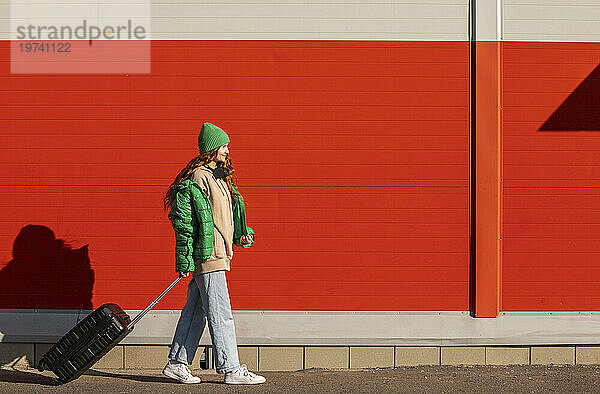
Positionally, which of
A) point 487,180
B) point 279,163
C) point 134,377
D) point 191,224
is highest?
point 279,163

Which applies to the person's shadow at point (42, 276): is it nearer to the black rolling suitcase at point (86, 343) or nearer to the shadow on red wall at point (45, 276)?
the shadow on red wall at point (45, 276)

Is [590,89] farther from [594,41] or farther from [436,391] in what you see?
[436,391]

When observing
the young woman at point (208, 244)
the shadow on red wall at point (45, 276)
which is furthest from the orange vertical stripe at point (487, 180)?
the shadow on red wall at point (45, 276)

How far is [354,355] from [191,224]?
5.94ft

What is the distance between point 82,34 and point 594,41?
156 inches

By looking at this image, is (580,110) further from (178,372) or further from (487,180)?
(178,372)

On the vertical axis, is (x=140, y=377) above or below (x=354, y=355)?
below

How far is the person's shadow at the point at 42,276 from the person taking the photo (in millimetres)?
7551

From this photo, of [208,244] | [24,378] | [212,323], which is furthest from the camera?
[24,378]

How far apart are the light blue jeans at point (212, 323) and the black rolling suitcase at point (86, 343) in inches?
9.2

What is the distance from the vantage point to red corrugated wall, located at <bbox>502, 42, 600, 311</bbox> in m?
7.47

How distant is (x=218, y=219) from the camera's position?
672 cm

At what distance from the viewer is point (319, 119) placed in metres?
7.50

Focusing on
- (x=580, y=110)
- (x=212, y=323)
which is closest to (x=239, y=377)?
(x=212, y=323)
